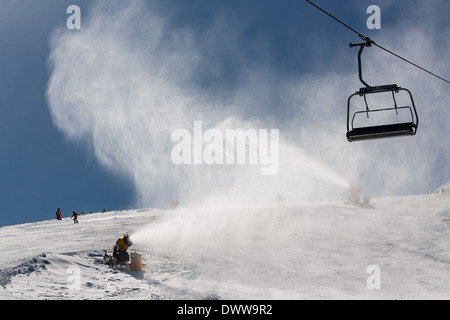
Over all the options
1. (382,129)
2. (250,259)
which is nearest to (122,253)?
(250,259)

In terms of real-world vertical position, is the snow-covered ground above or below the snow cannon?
below

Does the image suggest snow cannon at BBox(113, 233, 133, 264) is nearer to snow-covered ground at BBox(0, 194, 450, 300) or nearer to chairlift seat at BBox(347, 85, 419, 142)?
snow-covered ground at BBox(0, 194, 450, 300)

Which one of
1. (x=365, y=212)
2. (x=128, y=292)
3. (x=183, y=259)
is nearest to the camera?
(x=128, y=292)

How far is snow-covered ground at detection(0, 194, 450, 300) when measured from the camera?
13.9m

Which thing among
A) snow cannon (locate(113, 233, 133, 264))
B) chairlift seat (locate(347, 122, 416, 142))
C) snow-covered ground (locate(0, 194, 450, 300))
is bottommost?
snow-covered ground (locate(0, 194, 450, 300))

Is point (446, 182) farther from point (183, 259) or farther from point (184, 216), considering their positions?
point (183, 259)

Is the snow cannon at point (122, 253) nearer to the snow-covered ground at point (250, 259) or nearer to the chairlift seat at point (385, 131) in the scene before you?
the snow-covered ground at point (250, 259)

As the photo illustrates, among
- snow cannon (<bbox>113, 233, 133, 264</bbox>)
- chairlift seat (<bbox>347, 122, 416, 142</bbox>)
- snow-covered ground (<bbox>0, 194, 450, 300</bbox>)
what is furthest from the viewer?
snow cannon (<bbox>113, 233, 133, 264</bbox>)

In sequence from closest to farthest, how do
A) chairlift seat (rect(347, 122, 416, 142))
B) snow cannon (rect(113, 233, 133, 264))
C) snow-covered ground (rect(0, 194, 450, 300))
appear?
chairlift seat (rect(347, 122, 416, 142)), snow-covered ground (rect(0, 194, 450, 300)), snow cannon (rect(113, 233, 133, 264))

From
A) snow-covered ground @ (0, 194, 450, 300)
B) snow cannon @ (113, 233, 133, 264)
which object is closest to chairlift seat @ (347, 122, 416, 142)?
snow-covered ground @ (0, 194, 450, 300)

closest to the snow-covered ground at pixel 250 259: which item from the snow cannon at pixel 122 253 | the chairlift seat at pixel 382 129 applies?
the snow cannon at pixel 122 253
